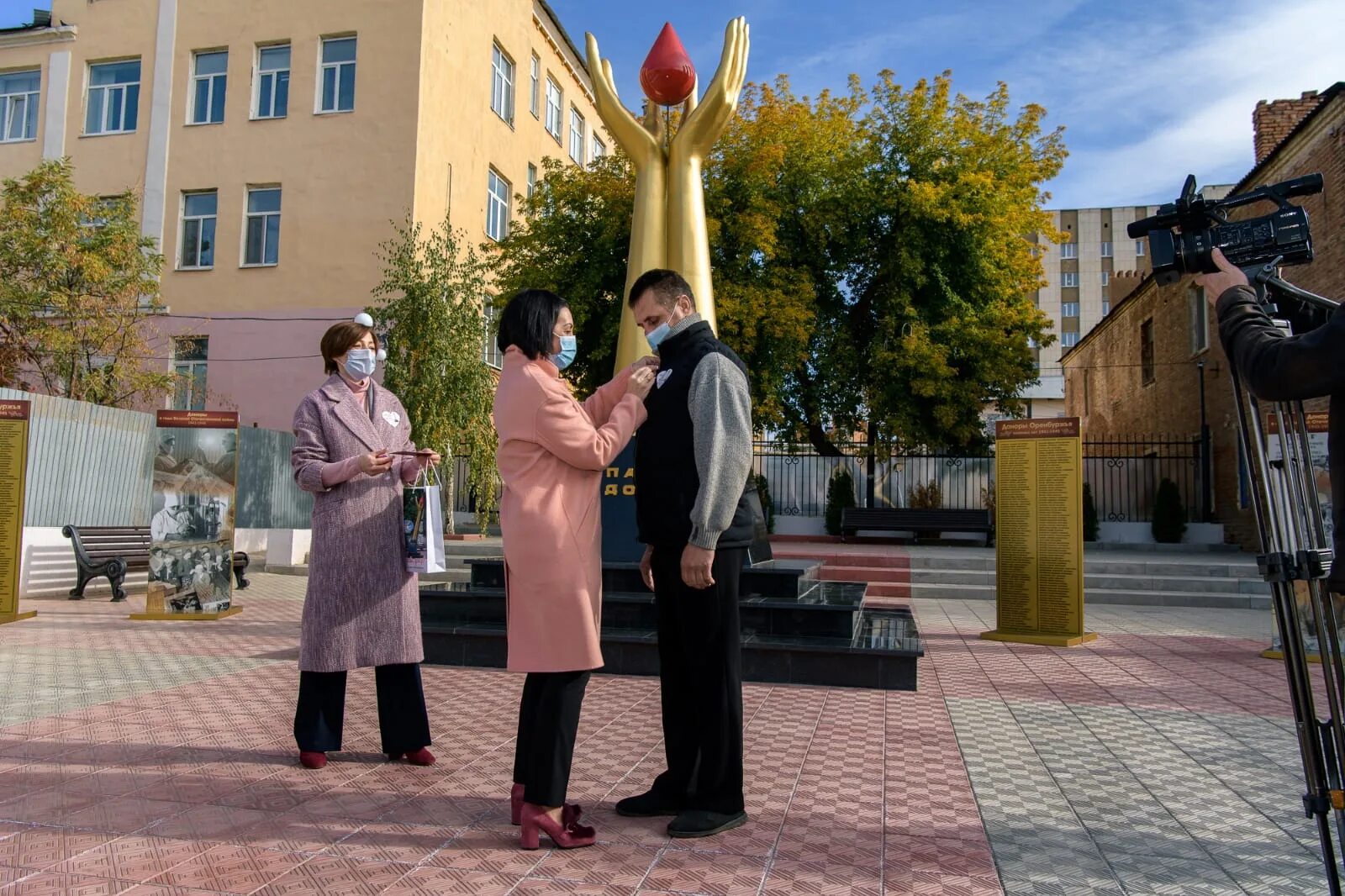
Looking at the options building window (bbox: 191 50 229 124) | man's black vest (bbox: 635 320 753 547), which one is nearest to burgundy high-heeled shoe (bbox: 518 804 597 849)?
man's black vest (bbox: 635 320 753 547)

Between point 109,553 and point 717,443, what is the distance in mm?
11071

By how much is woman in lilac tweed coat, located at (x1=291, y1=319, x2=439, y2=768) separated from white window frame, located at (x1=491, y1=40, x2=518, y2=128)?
21.4m

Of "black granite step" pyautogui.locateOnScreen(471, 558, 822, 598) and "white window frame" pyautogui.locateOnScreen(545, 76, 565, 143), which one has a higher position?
"white window frame" pyautogui.locateOnScreen(545, 76, 565, 143)

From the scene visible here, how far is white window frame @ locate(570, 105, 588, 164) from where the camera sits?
3059cm

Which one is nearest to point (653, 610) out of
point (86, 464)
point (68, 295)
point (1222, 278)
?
point (1222, 278)

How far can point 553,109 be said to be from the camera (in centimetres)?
2875

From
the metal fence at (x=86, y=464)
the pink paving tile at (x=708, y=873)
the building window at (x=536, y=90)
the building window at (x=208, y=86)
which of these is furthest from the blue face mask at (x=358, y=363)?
the building window at (x=536, y=90)

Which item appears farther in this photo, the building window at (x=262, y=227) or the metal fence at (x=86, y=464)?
the building window at (x=262, y=227)

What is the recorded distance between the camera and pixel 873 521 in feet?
66.5

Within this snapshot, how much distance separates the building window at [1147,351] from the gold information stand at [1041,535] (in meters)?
17.2

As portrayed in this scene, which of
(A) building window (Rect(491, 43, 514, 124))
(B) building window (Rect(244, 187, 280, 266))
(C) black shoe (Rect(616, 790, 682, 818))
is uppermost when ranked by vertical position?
(A) building window (Rect(491, 43, 514, 124))

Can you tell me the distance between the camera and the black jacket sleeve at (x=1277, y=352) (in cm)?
200

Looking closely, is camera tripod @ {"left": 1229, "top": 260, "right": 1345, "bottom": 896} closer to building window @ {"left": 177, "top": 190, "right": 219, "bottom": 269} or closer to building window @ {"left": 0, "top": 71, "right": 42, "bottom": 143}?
building window @ {"left": 177, "top": 190, "right": 219, "bottom": 269}

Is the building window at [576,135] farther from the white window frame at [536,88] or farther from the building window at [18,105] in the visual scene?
the building window at [18,105]
